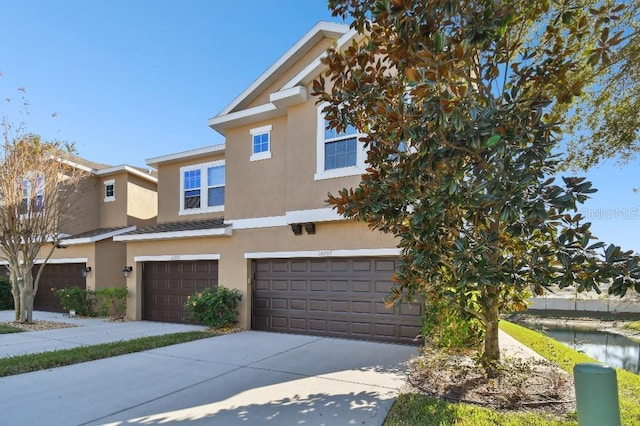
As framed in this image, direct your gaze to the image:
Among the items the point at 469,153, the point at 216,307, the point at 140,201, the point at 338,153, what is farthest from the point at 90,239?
the point at 469,153

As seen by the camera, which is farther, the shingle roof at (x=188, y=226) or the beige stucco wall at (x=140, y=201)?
the beige stucco wall at (x=140, y=201)

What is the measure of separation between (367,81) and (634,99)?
6.48 m

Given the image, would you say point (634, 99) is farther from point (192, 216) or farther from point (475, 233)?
point (192, 216)

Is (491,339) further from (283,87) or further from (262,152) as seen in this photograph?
(262,152)

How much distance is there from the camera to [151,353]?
8.23 meters

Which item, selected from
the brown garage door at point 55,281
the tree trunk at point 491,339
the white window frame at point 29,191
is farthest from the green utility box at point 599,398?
the brown garage door at point 55,281

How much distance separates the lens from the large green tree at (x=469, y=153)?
3895 mm

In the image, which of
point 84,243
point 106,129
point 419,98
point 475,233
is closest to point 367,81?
point 419,98

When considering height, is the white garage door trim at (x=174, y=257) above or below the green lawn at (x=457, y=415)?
above

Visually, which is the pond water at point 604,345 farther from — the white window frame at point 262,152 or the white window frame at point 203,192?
the white window frame at point 203,192

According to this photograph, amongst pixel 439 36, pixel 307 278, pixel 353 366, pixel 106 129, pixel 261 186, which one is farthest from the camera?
pixel 106 129

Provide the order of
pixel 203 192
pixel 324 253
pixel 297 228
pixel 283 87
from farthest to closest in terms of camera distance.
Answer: pixel 203 192 < pixel 283 87 < pixel 297 228 < pixel 324 253

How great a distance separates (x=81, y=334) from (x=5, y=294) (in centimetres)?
1041

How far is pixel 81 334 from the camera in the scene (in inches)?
426
